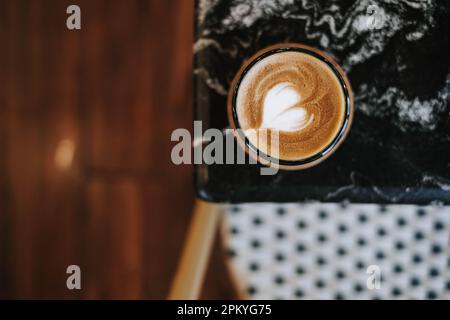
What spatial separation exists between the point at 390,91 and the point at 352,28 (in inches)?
5.2

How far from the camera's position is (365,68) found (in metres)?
0.76

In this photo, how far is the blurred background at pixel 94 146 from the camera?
1338mm

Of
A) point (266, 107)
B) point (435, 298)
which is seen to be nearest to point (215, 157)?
point (266, 107)

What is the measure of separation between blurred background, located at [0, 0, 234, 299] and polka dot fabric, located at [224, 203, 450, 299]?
0.36m

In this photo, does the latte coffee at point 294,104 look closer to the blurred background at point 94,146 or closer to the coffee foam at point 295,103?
the coffee foam at point 295,103

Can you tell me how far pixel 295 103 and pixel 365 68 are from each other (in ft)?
0.55

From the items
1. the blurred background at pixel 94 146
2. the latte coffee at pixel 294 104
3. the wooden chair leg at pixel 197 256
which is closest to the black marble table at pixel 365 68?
the latte coffee at pixel 294 104

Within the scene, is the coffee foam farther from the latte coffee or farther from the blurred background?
the blurred background

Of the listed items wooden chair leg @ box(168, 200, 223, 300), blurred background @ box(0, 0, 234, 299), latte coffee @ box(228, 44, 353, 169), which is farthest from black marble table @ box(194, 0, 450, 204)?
blurred background @ box(0, 0, 234, 299)

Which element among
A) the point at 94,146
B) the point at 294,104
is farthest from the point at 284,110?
the point at 94,146

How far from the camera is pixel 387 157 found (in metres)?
0.76

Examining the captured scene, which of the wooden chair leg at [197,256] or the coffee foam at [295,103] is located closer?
the coffee foam at [295,103]

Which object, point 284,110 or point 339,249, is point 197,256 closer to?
point 339,249

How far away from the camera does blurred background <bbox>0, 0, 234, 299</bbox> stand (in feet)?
4.39
